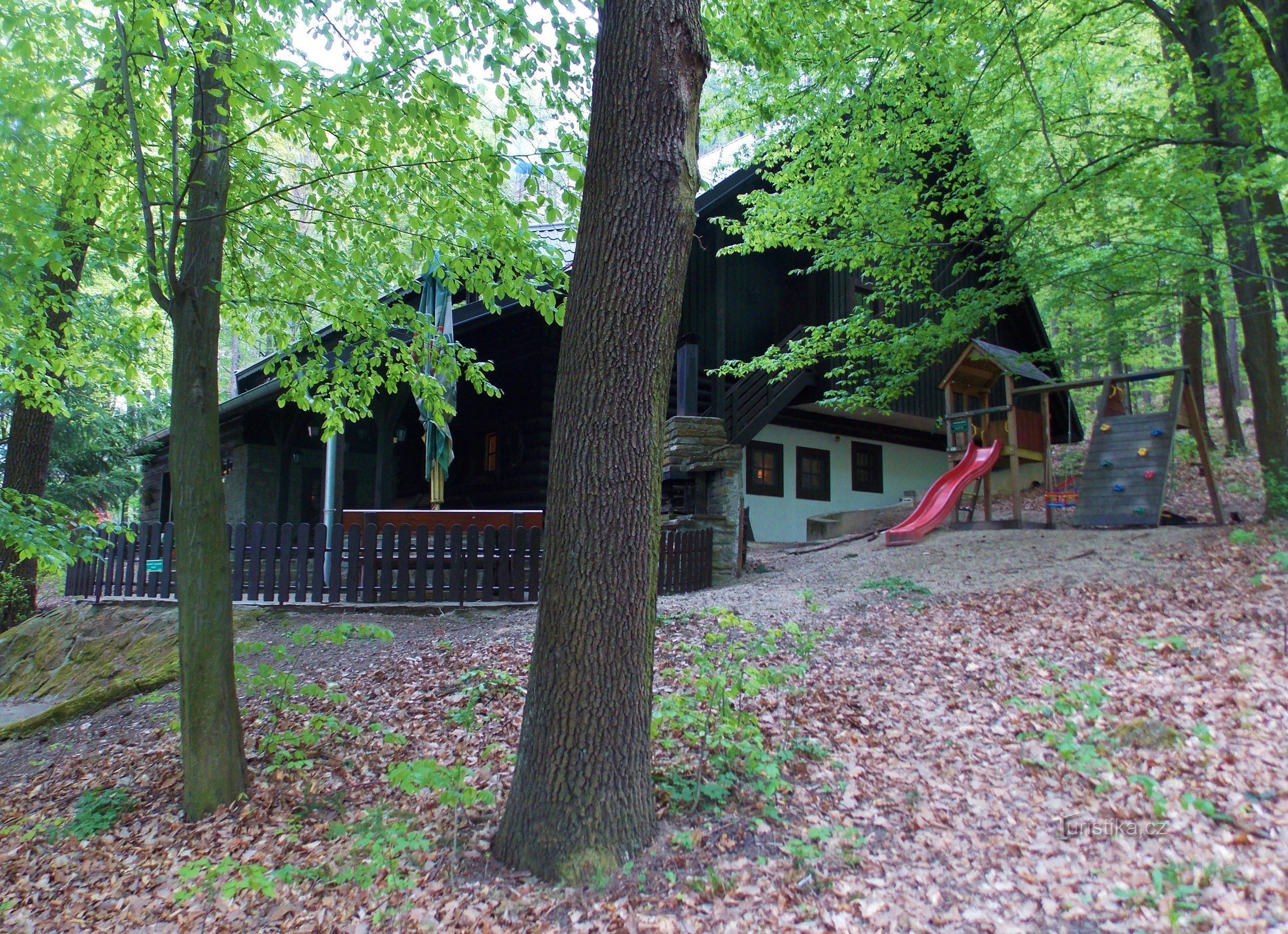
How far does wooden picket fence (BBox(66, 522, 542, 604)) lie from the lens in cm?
832

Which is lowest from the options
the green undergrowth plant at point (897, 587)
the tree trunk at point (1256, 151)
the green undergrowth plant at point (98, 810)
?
the green undergrowth plant at point (98, 810)

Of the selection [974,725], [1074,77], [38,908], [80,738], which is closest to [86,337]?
[80,738]

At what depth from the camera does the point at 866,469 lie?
1855 cm

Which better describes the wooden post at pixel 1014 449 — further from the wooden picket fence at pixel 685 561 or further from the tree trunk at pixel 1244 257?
the wooden picket fence at pixel 685 561

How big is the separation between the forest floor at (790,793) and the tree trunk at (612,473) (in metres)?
0.30

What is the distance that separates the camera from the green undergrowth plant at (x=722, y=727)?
3.84m

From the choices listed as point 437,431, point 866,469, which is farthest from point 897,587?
point 866,469

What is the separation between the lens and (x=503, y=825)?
3514 millimetres

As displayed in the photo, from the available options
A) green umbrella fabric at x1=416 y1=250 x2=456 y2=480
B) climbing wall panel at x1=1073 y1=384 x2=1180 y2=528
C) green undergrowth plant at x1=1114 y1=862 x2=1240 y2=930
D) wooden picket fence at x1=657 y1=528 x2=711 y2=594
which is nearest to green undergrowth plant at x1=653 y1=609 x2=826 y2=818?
green undergrowth plant at x1=1114 y1=862 x2=1240 y2=930

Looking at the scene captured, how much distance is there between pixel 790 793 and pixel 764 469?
500 inches

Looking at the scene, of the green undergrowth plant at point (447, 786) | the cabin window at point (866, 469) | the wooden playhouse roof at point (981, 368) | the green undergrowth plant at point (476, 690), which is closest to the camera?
the green undergrowth plant at point (447, 786)

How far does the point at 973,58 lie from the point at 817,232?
2674mm

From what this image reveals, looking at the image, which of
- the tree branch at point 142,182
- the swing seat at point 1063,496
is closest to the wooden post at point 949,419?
the swing seat at point 1063,496

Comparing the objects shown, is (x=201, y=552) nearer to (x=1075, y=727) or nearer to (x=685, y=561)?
(x=1075, y=727)
